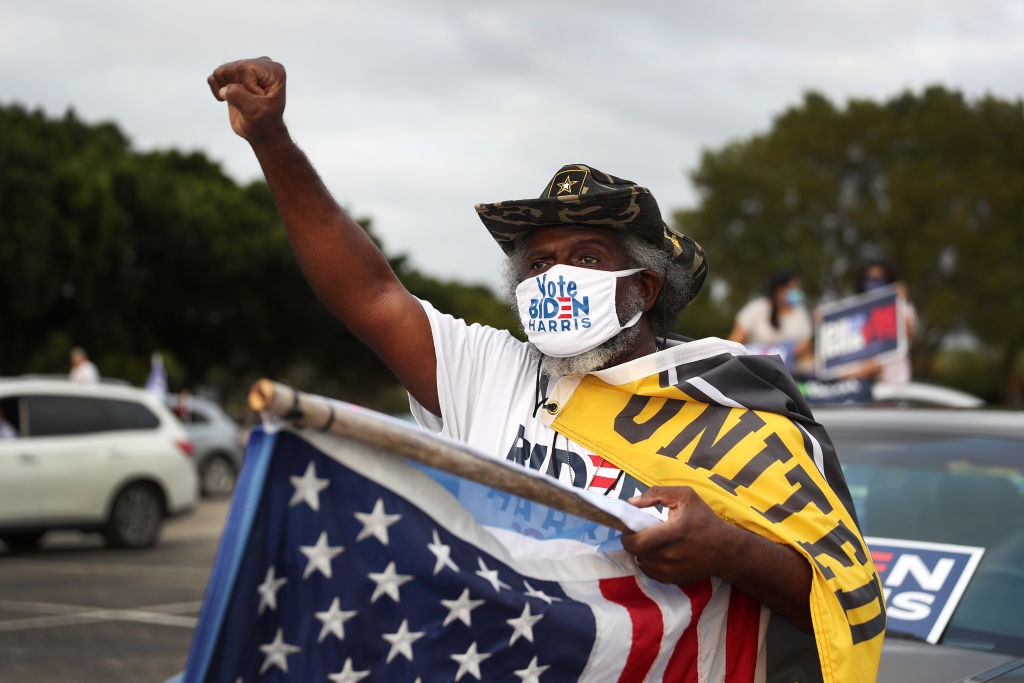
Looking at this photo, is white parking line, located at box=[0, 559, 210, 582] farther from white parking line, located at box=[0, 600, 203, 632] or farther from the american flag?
the american flag

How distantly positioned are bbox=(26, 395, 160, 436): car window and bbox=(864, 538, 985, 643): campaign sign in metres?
10.2

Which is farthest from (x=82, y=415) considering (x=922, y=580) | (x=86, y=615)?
(x=922, y=580)

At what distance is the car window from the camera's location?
12355mm

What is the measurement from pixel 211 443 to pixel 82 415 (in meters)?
→ 6.67

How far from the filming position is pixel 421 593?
2.17 meters

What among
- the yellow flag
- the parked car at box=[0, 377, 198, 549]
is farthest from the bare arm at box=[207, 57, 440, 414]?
the parked car at box=[0, 377, 198, 549]

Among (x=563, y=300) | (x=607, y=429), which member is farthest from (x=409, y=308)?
(x=607, y=429)

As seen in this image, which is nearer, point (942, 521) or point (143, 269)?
point (942, 521)

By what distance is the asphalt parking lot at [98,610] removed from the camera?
272 inches

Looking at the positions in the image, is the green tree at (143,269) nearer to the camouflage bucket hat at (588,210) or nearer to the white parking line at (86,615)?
the white parking line at (86,615)

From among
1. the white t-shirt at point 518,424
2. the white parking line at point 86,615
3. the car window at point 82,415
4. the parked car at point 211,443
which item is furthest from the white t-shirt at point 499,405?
the parked car at point 211,443

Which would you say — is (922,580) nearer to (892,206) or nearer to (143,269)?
(143,269)

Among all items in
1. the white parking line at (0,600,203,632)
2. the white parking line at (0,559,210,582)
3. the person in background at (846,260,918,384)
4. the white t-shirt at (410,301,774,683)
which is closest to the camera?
the white t-shirt at (410,301,774,683)

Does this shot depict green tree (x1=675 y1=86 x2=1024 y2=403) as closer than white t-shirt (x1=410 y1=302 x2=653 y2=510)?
No
